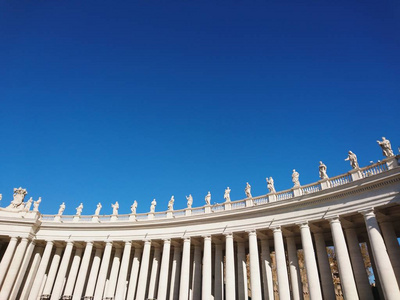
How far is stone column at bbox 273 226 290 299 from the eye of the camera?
31.7m

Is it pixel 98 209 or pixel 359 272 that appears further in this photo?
pixel 98 209

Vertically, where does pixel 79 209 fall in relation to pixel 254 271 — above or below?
above

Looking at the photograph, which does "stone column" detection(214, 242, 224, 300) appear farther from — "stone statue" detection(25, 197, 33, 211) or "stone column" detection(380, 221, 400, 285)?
"stone statue" detection(25, 197, 33, 211)

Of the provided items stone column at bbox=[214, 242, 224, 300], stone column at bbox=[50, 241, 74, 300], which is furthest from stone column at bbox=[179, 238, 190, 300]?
stone column at bbox=[50, 241, 74, 300]

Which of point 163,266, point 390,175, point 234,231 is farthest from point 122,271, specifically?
point 390,175

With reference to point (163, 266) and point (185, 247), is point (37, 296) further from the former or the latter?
point (185, 247)

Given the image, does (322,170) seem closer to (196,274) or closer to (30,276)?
(196,274)

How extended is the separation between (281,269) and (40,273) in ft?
136


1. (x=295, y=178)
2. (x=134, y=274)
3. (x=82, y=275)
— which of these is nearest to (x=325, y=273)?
(x=295, y=178)

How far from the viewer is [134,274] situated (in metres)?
46.3

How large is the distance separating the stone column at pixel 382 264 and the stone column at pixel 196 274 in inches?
1007

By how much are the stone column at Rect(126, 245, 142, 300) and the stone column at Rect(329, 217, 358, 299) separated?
103 feet

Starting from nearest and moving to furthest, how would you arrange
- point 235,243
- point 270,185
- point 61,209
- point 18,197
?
point 270,185 → point 235,243 → point 18,197 → point 61,209

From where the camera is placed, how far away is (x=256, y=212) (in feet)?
124
